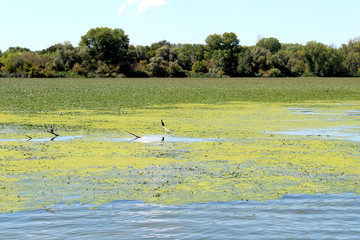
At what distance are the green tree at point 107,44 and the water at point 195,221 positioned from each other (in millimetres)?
123878

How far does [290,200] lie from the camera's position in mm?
10289

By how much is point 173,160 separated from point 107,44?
397ft

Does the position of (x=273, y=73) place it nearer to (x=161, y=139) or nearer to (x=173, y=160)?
(x=161, y=139)

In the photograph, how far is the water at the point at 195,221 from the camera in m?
8.34

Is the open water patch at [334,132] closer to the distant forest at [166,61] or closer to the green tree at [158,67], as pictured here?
the distant forest at [166,61]

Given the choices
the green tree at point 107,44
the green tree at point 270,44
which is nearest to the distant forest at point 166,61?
the green tree at point 107,44

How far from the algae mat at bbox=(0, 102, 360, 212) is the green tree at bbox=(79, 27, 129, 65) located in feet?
357

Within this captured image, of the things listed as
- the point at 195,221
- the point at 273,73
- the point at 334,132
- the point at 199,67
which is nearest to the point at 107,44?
the point at 199,67

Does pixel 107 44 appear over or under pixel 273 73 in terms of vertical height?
over

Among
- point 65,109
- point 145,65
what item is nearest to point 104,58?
point 145,65

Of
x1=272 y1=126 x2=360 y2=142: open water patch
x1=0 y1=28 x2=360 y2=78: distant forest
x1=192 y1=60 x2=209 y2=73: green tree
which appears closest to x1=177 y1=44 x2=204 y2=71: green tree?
x1=0 y1=28 x2=360 y2=78: distant forest

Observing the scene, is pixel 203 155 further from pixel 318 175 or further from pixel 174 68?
pixel 174 68

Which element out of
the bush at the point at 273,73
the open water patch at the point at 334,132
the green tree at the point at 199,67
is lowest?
the open water patch at the point at 334,132

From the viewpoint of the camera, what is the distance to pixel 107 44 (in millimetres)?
132625
